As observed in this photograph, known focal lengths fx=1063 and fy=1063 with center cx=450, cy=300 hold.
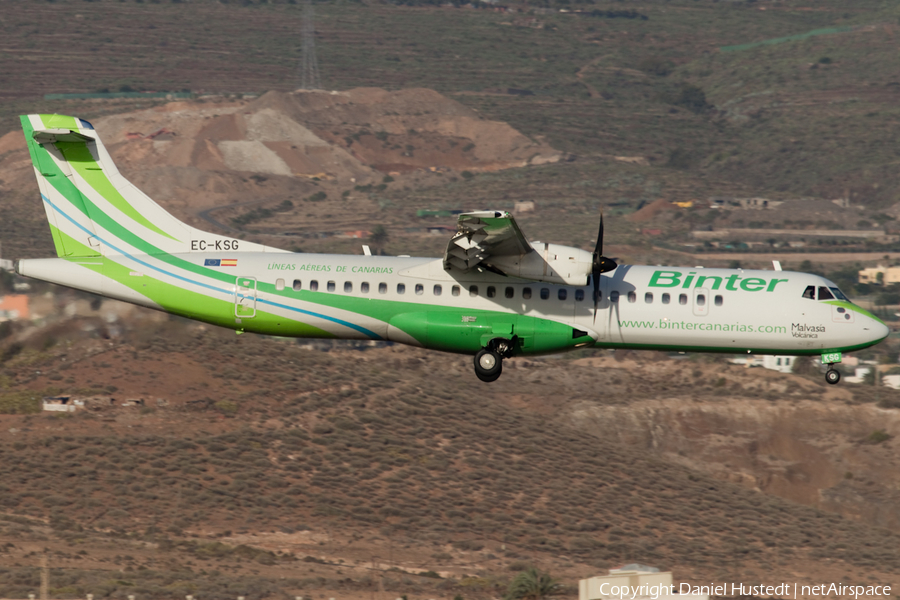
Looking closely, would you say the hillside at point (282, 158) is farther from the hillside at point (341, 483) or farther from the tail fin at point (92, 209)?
the tail fin at point (92, 209)

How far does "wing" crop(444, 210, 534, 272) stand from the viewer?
2806 centimetres

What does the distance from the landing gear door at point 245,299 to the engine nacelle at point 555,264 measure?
27.2ft

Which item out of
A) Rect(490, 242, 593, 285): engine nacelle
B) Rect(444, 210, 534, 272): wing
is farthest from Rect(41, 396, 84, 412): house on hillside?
Rect(490, 242, 593, 285): engine nacelle

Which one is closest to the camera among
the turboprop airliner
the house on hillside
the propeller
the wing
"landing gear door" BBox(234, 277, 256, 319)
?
the wing

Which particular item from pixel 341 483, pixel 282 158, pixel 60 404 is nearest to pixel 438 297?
pixel 341 483

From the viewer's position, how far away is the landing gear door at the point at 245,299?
108 ft

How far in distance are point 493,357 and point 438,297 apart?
2.48 meters

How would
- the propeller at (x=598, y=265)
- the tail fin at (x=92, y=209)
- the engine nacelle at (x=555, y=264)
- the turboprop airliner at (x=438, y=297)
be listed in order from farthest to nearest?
the tail fin at (x=92, y=209) → the turboprop airliner at (x=438, y=297) → the propeller at (x=598, y=265) → the engine nacelle at (x=555, y=264)

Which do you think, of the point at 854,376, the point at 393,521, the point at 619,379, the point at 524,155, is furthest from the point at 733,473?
the point at 524,155

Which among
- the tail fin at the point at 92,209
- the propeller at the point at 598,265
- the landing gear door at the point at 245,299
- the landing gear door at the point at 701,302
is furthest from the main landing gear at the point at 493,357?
the tail fin at the point at 92,209

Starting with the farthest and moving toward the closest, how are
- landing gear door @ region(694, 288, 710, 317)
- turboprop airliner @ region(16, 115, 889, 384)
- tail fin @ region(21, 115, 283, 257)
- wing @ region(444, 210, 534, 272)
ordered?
tail fin @ region(21, 115, 283, 257) → landing gear door @ region(694, 288, 710, 317) → turboprop airliner @ region(16, 115, 889, 384) → wing @ region(444, 210, 534, 272)

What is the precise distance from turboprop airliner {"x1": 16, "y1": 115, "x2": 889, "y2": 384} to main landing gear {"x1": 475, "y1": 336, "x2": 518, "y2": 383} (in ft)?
0.10

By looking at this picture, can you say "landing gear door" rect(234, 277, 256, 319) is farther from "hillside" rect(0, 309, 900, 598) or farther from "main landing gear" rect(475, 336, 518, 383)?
"hillside" rect(0, 309, 900, 598)

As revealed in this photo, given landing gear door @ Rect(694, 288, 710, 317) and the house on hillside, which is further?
the house on hillside
